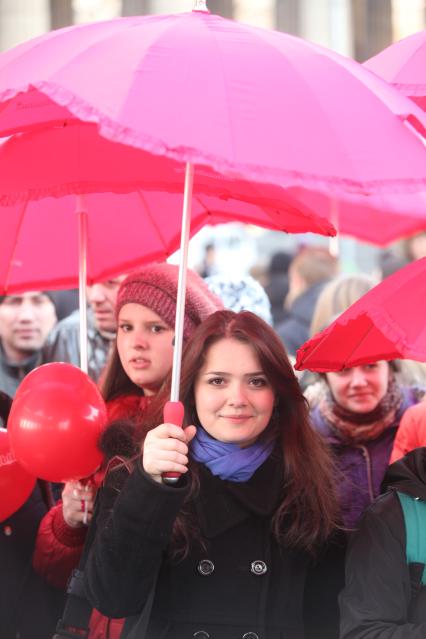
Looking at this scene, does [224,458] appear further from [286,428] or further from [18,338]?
[18,338]

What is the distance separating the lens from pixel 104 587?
3.44 m

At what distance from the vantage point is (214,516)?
364 centimetres

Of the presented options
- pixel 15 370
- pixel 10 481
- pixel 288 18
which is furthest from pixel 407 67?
pixel 288 18

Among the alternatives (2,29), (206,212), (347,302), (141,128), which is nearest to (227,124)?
(141,128)

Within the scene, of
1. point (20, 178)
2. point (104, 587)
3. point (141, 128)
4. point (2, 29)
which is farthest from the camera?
point (2, 29)

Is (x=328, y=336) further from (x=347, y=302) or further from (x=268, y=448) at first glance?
(x=347, y=302)

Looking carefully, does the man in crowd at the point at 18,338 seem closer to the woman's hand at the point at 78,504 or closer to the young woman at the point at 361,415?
A: the young woman at the point at 361,415

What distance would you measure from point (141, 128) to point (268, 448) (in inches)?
48.8

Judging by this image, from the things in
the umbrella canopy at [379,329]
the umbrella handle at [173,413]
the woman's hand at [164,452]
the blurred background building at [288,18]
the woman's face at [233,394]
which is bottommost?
the woman's hand at [164,452]

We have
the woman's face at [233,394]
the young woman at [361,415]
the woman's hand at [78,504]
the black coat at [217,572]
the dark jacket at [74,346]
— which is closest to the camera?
the black coat at [217,572]

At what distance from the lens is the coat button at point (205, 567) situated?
3580 mm

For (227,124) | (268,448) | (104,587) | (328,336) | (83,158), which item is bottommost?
(104,587)

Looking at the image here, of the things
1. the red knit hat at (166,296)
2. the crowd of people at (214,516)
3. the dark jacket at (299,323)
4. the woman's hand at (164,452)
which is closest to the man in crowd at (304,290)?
the dark jacket at (299,323)

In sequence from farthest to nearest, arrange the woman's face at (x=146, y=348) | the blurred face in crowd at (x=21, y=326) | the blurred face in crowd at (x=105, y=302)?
1. the blurred face in crowd at (x=21, y=326)
2. the blurred face in crowd at (x=105, y=302)
3. the woman's face at (x=146, y=348)
